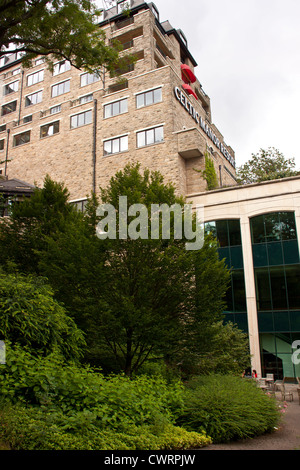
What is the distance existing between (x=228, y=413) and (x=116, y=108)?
27.4 metres

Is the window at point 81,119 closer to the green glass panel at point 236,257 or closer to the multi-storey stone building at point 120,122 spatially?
the multi-storey stone building at point 120,122

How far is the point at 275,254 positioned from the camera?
24531 mm

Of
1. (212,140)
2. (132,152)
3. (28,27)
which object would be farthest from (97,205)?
(212,140)

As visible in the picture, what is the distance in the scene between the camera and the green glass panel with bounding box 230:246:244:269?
2553 centimetres

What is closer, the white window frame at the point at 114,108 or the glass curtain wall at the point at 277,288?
the glass curtain wall at the point at 277,288

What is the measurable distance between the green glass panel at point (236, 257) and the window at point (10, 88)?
34.8 meters

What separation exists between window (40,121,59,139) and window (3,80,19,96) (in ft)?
40.5

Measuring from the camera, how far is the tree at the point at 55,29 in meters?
12.4

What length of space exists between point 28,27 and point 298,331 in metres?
21.8

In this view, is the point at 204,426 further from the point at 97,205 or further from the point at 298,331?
the point at 298,331

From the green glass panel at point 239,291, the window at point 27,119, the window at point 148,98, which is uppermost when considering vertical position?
the window at point 27,119

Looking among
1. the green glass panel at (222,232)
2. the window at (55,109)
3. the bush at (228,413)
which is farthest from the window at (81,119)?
the bush at (228,413)

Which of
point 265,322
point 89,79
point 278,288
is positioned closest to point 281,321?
point 265,322

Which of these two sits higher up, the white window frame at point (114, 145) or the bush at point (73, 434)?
the white window frame at point (114, 145)
